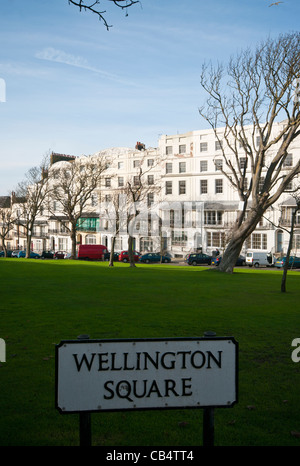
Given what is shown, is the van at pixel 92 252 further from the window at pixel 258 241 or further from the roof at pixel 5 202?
the roof at pixel 5 202

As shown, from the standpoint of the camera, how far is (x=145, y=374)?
3730 millimetres

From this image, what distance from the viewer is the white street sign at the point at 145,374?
3.66 meters

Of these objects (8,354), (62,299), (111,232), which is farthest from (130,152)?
(8,354)

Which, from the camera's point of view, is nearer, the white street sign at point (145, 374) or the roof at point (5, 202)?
the white street sign at point (145, 374)

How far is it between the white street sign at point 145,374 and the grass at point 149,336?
75.4 inches

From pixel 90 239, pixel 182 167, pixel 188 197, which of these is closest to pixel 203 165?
pixel 182 167

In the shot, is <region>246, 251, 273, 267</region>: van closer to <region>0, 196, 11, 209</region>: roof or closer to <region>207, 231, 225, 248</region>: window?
<region>207, 231, 225, 248</region>: window

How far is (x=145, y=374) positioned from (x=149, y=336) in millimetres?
6619

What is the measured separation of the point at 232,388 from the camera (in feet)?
12.5

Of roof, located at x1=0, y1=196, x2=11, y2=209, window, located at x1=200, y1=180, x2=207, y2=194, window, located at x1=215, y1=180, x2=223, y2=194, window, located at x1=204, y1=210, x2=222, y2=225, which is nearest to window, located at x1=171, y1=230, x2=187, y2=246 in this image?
window, located at x1=204, y1=210, x2=222, y2=225

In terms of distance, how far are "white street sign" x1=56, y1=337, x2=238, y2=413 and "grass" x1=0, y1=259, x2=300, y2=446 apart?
6.28 ft

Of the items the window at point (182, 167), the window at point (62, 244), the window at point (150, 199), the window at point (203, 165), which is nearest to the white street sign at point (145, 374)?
the window at point (203, 165)

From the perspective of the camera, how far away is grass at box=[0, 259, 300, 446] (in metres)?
5.61

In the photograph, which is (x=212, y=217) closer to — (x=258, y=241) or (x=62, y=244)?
(x=258, y=241)
